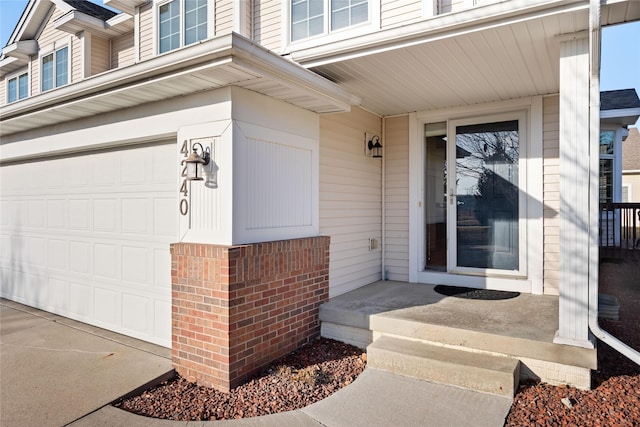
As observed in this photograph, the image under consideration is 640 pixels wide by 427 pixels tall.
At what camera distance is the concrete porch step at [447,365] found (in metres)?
2.87

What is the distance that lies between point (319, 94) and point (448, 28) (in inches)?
48.5

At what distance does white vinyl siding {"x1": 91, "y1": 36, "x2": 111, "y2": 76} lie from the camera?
27.1 feet

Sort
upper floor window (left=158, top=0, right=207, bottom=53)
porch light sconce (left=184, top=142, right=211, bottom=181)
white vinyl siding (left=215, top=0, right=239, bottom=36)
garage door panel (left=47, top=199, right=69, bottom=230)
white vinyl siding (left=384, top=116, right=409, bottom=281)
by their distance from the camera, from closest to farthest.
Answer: porch light sconce (left=184, top=142, right=211, bottom=181), garage door panel (left=47, top=199, right=69, bottom=230), white vinyl siding (left=384, top=116, right=409, bottom=281), white vinyl siding (left=215, top=0, right=239, bottom=36), upper floor window (left=158, top=0, right=207, bottom=53)

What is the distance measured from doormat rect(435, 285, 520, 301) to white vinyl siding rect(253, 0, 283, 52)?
3697 millimetres

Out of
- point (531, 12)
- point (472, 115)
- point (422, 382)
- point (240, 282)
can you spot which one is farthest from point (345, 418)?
point (472, 115)

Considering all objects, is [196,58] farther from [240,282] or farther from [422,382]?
[422,382]

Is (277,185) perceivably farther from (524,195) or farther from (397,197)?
(524,195)

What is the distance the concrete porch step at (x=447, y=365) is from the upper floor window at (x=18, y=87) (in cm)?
1068

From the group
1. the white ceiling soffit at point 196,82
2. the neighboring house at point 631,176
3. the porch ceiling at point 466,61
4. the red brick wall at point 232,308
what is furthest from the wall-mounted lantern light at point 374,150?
the neighboring house at point 631,176

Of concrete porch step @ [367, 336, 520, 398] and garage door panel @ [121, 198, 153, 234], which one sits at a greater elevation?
garage door panel @ [121, 198, 153, 234]

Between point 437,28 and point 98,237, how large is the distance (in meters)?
4.11

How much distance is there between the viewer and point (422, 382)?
122 inches

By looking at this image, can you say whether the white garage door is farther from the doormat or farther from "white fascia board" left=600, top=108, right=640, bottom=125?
"white fascia board" left=600, top=108, right=640, bottom=125

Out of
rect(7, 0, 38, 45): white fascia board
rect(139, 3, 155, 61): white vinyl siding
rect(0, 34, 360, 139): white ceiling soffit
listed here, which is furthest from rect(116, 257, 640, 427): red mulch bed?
rect(7, 0, 38, 45): white fascia board
